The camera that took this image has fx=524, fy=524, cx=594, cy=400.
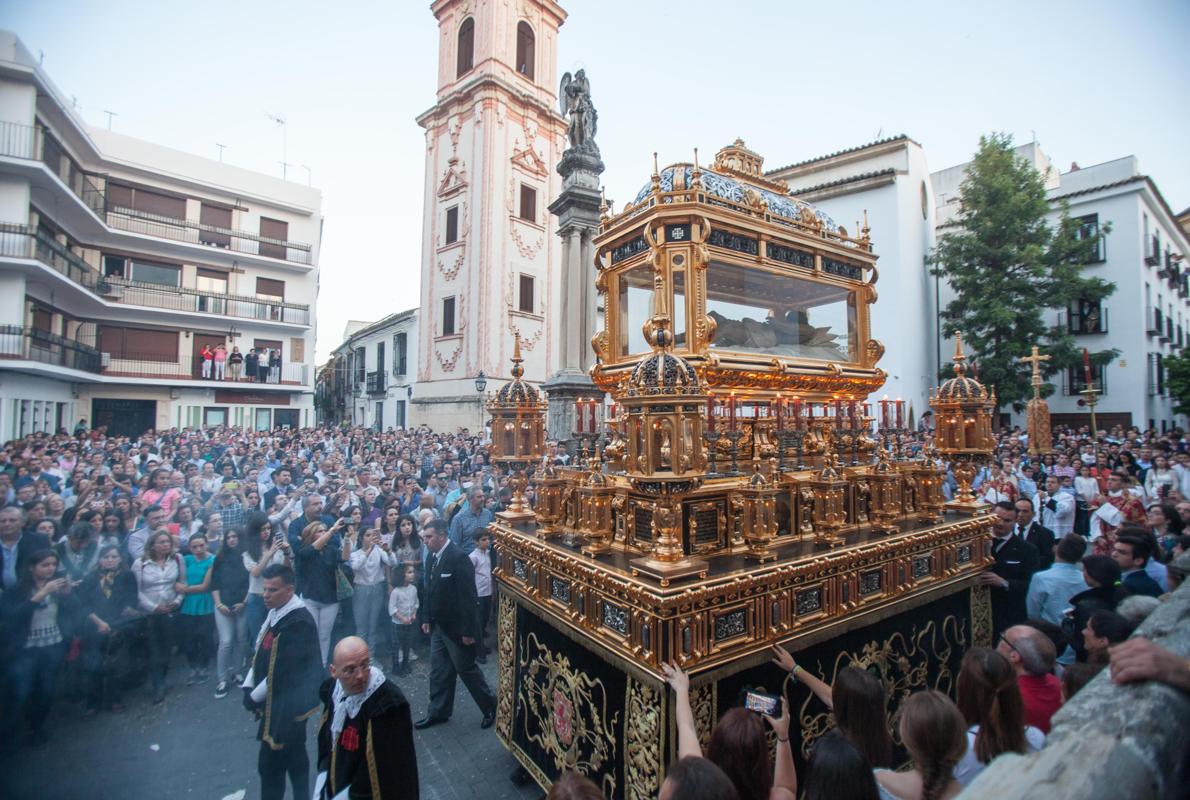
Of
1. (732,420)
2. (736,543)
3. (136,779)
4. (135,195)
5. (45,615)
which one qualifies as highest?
(135,195)

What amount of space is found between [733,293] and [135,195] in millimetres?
26333

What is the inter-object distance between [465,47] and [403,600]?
81.6ft

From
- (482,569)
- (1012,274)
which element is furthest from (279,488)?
(1012,274)

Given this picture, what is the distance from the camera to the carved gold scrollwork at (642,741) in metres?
2.83

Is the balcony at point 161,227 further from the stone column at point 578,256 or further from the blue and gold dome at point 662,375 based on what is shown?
the blue and gold dome at point 662,375

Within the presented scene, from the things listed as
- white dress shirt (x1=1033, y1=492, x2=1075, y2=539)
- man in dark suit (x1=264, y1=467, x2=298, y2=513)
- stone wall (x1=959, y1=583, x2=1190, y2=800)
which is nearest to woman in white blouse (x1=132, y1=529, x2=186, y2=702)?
man in dark suit (x1=264, y1=467, x2=298, y2=513)

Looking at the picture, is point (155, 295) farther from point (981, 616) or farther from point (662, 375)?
point (981, 616)

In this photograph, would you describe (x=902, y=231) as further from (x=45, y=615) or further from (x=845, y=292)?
(x=45, y=615)

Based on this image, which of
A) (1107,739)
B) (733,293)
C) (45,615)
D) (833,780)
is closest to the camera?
(1107,739)

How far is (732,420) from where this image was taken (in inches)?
158

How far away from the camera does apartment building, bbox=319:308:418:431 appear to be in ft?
93.9

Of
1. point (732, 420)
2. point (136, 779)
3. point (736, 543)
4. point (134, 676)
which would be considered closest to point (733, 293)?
point (732, 420)

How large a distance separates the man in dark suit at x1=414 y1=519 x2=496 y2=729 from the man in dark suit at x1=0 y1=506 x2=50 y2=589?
3.76 meters

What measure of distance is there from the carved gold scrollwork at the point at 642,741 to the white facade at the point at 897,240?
1705cm
